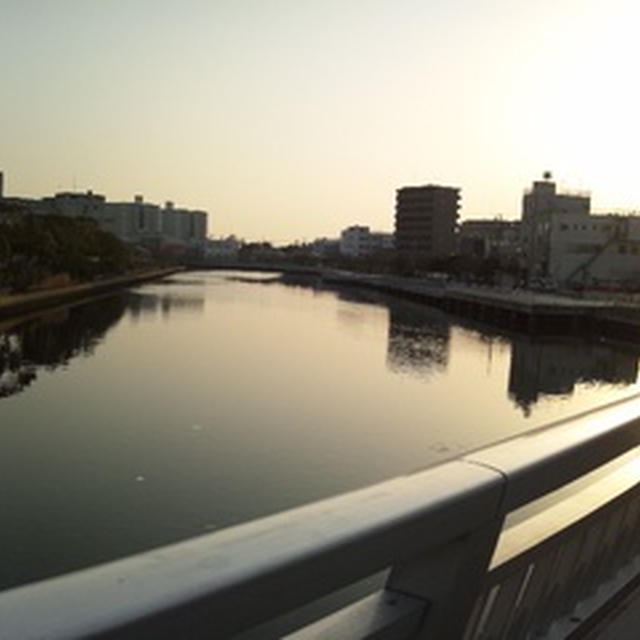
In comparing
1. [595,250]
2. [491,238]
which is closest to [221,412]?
[595,250]

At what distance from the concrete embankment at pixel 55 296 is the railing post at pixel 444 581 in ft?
131

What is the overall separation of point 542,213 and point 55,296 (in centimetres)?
4846

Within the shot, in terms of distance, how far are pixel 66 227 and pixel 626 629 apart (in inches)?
2411

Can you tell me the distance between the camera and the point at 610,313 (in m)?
45.2

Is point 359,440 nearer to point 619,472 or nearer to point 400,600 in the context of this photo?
point 619,472

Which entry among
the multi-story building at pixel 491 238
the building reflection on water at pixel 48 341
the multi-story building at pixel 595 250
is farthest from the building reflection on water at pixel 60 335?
the multi-story building at pixel 491 238

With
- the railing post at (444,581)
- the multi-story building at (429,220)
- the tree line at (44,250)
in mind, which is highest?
the multi-story building at (429,220)

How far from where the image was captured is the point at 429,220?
118250 mm

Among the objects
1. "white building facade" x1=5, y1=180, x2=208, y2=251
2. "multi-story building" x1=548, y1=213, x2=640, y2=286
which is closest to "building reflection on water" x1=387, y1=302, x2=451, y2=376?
"multi-story building" x1=548, y1=213, x2=640, y2=286

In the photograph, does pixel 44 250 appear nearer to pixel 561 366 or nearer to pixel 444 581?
pixel 561 366

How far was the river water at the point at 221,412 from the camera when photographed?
1161 centimetres

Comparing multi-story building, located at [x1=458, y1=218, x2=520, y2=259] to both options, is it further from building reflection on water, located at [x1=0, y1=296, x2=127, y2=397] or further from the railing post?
the railing post

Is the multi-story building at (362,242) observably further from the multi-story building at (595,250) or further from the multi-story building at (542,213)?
the multi-story building at (595,250)

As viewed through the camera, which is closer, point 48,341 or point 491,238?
point 48,341
